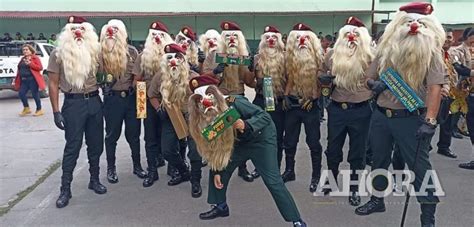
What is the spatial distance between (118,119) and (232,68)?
1.44m

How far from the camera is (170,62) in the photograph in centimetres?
471

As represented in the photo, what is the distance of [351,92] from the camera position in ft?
14.3

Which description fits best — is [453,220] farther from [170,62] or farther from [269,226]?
[170,62]

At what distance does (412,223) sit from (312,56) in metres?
1.90

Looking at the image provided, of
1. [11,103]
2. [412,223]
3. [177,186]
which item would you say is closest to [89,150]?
[177,186]

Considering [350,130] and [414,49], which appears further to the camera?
[350,130]

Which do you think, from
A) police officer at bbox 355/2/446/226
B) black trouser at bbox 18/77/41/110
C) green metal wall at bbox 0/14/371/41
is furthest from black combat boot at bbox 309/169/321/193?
green metal wall at bbox 0/14/371/41

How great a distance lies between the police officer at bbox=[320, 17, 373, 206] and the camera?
430cm

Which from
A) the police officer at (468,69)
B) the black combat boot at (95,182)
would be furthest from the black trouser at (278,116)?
the police officer at (468,69)

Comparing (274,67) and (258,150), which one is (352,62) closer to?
(274,67)

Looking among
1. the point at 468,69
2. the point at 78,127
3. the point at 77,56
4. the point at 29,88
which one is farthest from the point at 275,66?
the point at 29,88

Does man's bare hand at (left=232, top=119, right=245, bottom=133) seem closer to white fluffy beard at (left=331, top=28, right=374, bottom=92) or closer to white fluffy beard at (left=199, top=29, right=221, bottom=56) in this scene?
white fluffy beard at (left=331, top=28, right=374, bottom=92)

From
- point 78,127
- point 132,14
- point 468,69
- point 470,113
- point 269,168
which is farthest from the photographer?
point 132,14

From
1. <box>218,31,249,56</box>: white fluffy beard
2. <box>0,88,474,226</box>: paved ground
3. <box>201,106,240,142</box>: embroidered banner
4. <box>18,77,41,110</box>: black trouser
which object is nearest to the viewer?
<box>201,106,240,142</box>: embroidered banner
